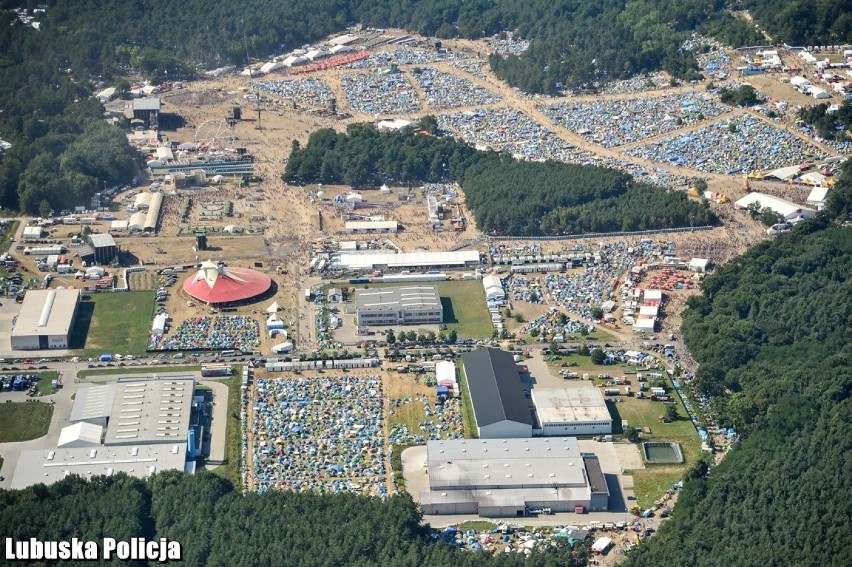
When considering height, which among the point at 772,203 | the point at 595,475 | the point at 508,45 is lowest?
the point at 508,45

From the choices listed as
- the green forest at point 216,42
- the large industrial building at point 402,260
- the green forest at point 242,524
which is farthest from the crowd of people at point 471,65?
the green forest at point 242,524

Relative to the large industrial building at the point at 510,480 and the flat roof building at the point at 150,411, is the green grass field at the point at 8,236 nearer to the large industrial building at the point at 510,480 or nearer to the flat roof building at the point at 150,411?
the flat roof building at the point at 150,411

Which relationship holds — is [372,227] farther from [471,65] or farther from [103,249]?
[471,65]

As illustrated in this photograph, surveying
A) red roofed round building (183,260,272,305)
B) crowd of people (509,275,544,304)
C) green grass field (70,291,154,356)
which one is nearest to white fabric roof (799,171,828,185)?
crowd of people (509,275,544,304)

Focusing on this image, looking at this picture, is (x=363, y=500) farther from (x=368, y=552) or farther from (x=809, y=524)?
(x=809, y=524)

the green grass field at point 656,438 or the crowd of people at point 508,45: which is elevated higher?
the green grass field at point 656,438

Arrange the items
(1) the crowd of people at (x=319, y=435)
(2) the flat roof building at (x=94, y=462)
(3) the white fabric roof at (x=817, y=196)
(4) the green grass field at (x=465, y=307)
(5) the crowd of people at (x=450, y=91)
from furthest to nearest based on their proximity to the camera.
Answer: (5) the crowd of people at (x=450, y=91), (3) the white fabric roof at (x=817, y=196), (4) the green grass field at (x=465, y=307), (1) the crowd of people at (x=319, y=435), (2) the flat roof building at (x=94, y=462)

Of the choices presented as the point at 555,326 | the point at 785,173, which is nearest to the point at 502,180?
the point at 555,326
